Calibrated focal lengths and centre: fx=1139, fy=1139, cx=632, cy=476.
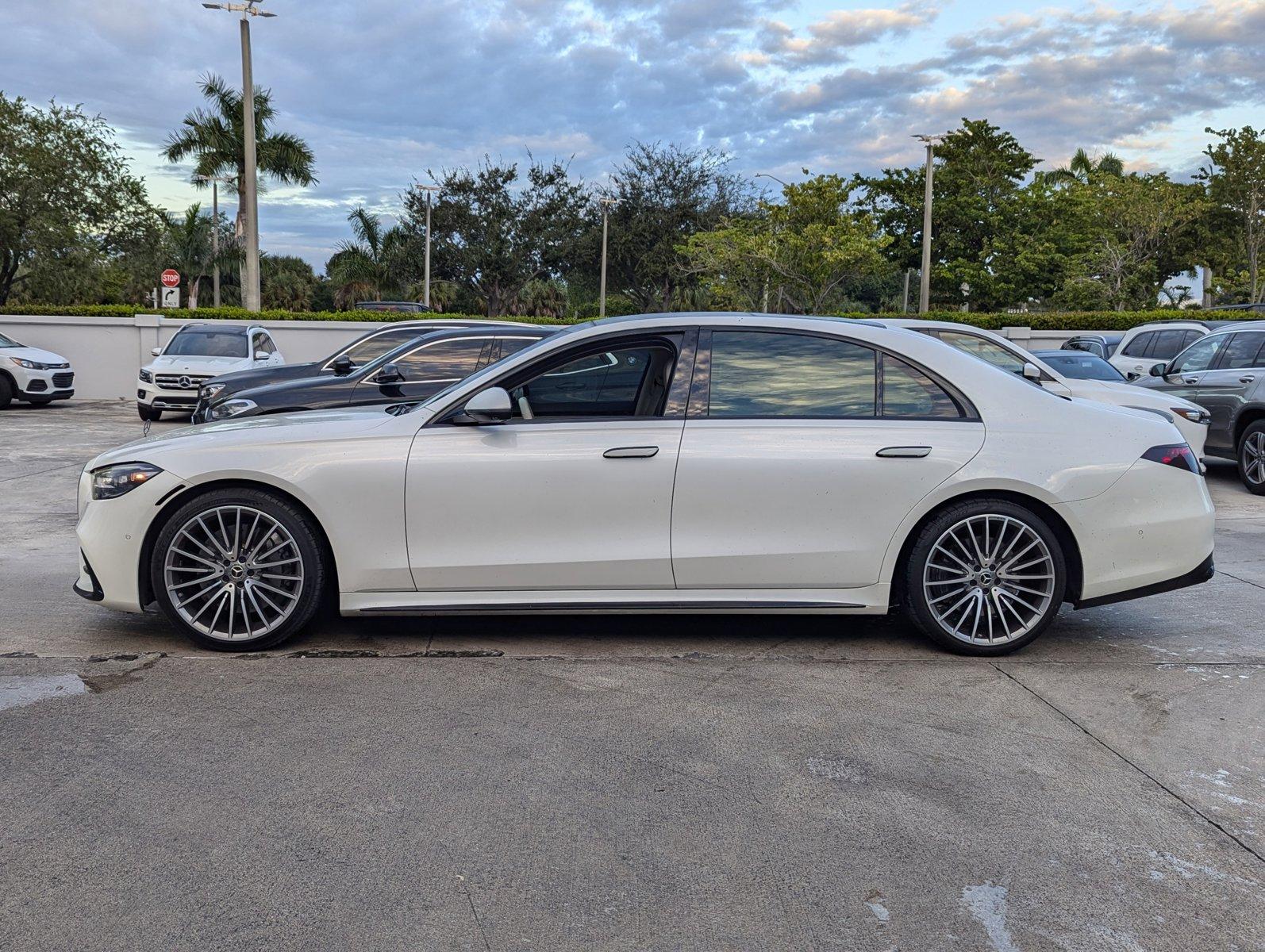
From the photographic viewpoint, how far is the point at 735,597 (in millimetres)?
5340

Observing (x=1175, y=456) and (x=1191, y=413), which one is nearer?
(x=1175, y=456)

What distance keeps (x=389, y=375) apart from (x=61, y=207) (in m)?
26.4

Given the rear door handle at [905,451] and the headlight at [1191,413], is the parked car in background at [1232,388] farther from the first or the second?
the rear door handle at [905,451]

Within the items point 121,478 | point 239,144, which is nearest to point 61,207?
point 239,144

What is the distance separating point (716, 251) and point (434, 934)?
36572 mm

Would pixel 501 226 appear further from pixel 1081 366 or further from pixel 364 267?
pixel 1081 366

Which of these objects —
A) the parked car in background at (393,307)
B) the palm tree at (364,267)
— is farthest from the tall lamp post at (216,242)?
the parked car in background at (393,307)

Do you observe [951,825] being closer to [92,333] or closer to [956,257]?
[92,333]

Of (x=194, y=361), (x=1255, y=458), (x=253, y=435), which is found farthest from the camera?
(x=194, y=361)

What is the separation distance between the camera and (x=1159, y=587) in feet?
18.1

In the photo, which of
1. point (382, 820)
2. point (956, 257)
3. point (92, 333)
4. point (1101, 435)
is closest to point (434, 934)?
point (382, 820)

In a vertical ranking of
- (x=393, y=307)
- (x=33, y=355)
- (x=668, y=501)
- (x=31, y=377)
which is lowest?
(x=668, y=501)

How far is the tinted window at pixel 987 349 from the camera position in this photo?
10.9 m

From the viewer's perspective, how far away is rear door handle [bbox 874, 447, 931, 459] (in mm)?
5301
